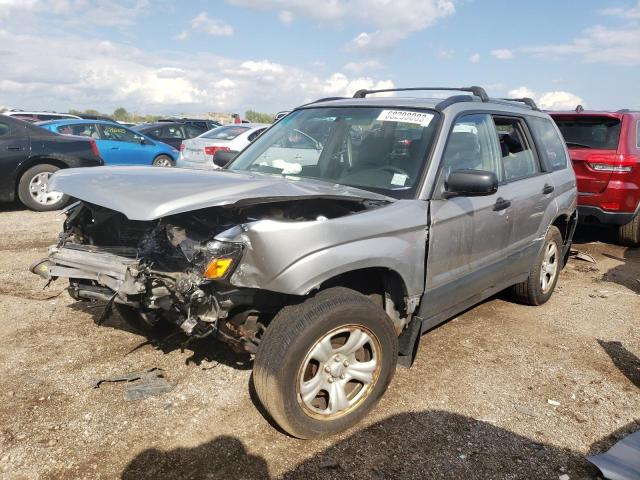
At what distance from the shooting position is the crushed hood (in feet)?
7.72

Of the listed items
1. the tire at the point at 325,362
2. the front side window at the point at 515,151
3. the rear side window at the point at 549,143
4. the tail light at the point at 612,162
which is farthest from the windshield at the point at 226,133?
the tire at the point at 325,362

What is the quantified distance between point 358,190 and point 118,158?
9100 millimetres

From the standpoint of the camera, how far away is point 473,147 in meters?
3.60

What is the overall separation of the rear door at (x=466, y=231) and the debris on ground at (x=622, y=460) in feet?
3.85

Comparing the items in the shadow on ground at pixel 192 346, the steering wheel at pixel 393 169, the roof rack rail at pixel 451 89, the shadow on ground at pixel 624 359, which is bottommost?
the shadow on ground at pixel 624 359

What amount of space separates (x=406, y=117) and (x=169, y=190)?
5.72 ft

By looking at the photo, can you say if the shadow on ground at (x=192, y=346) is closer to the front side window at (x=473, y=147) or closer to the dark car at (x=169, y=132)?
the front side window at (x=473, y=147)

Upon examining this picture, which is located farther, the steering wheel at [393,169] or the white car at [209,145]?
the white car at [209,145]

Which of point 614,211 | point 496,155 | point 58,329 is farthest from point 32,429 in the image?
point 614,211

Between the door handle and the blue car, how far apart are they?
838 cm

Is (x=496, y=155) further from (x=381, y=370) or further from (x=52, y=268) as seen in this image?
(x=52, y=268)

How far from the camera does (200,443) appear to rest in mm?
2664

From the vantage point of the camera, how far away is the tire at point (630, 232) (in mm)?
6910

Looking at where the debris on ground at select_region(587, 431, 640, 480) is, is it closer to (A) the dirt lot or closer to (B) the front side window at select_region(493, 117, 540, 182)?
(A) the dirt lot
